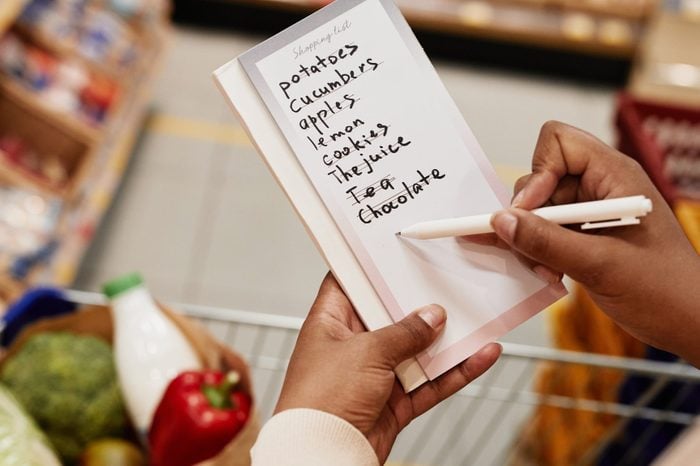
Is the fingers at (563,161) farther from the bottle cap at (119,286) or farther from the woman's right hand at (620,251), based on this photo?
the bottle cap at (119,286)

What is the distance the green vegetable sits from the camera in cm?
149

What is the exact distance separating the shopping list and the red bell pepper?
0.49 meters

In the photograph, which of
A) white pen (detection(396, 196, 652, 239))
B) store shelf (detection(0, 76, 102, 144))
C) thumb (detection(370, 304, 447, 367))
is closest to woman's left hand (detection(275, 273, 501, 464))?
thumb (detection(370, 304, 447, 367))

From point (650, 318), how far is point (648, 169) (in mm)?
1164

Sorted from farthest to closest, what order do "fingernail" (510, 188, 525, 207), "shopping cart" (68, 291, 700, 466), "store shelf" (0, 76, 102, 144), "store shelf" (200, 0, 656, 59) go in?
"store shelf" (200, 0, 656, 59)
"store shelf" (0, 76, 102, 144)
"shopping cart" (68, 291, 700, 466)
"fingernail" (510, 188, 525, 207)

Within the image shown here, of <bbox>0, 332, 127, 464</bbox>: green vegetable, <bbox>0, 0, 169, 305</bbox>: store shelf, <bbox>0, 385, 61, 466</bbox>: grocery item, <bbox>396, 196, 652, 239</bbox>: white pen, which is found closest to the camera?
<bbox>396, 196, 652, 239</bbox>: white pen

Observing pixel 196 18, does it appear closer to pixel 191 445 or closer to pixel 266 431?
pixel 191 445

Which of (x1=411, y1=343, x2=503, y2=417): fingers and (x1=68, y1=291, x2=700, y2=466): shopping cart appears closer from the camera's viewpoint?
(x1=411, y1=343, x2=503, y2=417): fingers

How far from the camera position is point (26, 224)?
8.61 ft

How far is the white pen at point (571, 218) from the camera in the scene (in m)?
0.91

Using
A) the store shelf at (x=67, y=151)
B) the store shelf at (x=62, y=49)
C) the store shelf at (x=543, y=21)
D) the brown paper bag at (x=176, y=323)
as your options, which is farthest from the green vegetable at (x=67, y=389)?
the store shelf at (x=543, y=21)

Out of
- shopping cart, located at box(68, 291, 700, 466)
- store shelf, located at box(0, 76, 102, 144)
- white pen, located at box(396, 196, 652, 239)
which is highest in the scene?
store shelf, located at box(0, 76, 102, 144)

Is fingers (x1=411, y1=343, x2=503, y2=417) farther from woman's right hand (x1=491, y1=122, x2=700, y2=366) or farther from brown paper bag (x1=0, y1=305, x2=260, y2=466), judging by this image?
brown paper bag (x1=0, y1=305, x2=260, y2=466)

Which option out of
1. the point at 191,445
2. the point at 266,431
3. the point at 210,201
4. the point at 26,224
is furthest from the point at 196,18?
the point at 266,431
